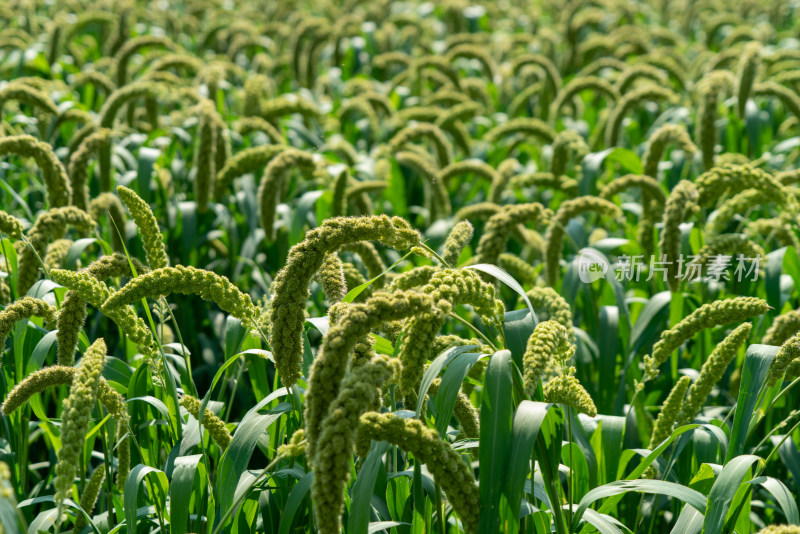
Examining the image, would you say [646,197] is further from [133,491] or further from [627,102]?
[133,491]

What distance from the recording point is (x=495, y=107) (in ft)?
28.0

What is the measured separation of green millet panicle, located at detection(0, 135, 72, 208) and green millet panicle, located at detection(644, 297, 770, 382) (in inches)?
101

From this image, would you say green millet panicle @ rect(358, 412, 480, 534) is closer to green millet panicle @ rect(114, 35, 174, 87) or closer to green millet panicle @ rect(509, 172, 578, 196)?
green millet panicle @ rect(509, 172, 578, 196)

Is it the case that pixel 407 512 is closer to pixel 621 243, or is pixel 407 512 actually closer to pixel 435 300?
pixel 435 300

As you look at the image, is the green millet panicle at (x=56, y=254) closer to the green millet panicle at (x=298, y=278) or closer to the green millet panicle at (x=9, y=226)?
the green millet panicle at (x=9, y=226)

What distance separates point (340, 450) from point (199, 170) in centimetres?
304

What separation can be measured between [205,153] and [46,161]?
2.86 feet

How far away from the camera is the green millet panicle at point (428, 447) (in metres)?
1.75

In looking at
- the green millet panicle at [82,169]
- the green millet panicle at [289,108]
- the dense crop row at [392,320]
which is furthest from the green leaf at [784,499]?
the green millet panicle at [289,108]

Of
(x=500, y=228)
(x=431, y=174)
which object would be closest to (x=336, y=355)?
(x=500, y=228)

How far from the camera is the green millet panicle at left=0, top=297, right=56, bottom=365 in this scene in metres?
2.24

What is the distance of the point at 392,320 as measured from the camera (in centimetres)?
169

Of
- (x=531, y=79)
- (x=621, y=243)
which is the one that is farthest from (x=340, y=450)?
(x=531, y=79)

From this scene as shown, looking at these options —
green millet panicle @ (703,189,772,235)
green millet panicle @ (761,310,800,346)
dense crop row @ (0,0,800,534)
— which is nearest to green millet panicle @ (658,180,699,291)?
dense crop row @ (0,0,800,534)
